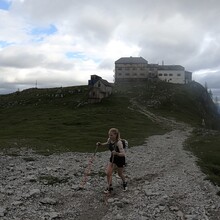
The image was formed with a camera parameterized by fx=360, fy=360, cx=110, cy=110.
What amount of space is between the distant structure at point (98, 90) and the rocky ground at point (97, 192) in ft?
333

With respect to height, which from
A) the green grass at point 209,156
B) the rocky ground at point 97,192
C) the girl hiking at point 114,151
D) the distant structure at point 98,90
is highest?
the distant structure at point 98,90

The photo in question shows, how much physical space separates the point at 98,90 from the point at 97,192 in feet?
377

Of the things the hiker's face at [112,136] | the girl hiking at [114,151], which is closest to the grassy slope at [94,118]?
the girl hiking at [114,151]

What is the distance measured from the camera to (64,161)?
1427 inches

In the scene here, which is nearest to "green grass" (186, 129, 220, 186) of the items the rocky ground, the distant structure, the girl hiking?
the rocky ground

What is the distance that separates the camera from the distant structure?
452 ft

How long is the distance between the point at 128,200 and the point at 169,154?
2475 cm

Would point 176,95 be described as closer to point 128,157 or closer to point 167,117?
point 167,117

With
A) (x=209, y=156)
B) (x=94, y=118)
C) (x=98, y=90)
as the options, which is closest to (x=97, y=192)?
(x=209, y=156)

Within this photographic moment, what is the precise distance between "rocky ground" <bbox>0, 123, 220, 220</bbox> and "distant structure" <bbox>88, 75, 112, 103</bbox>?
333ft

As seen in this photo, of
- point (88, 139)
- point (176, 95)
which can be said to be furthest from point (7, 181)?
point (176, 95)

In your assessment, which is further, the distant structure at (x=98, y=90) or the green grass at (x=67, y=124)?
the distant structure at (x=98, y=90)

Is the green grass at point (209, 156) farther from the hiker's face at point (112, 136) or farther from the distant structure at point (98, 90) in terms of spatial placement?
the distant structure at point (98, 90)

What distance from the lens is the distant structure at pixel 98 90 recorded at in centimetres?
13775
